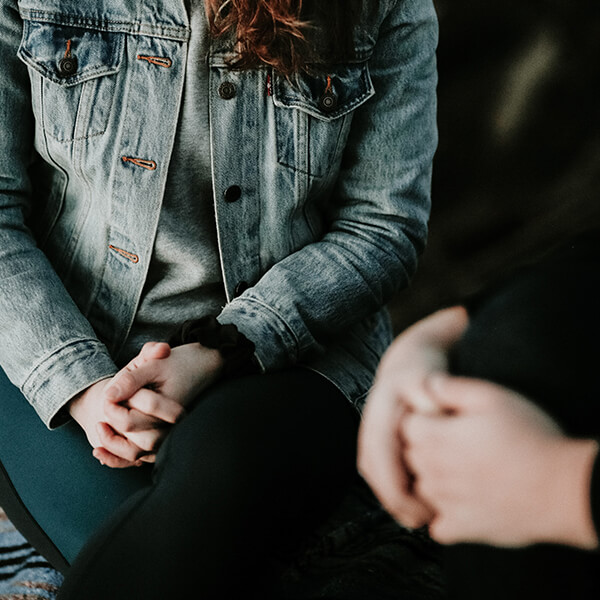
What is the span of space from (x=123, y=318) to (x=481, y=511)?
1.65ft

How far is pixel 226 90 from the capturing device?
0.65 meters

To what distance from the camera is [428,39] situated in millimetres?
696

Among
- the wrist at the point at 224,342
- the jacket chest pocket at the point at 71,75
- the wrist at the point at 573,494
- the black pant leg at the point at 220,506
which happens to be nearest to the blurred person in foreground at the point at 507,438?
the wrist at the point at 573,494

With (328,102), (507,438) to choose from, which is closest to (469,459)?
(507,438)

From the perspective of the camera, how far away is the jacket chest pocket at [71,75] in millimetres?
618

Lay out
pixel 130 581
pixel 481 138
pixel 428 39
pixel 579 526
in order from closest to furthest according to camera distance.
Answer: pixel 579 526 → pixel 130 581 → pixel 428 39 → pixel 481 138

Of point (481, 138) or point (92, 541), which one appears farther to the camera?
point (481, 138)

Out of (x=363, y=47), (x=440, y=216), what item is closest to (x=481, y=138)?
(x=440, y=216)

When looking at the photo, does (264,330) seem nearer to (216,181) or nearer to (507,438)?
(216,181)

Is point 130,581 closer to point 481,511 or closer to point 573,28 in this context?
point 481,511

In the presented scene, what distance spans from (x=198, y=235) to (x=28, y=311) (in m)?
0.17

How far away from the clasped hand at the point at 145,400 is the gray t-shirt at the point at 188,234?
114 mm

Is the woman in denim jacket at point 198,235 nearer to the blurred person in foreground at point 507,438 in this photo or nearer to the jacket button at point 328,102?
the jacket button at point 328,102

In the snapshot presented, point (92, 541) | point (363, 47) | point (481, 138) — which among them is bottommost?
point (92, 541)
